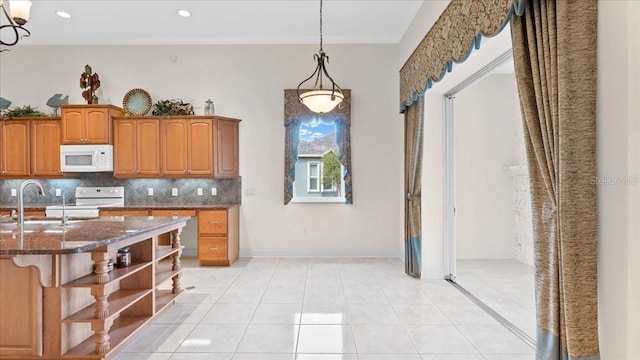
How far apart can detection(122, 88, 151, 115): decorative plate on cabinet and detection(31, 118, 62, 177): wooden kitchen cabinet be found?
1.01 m

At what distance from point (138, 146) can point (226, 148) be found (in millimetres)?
1327

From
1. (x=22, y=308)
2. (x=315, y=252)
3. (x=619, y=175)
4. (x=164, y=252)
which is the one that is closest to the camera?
(x=619, y=175)

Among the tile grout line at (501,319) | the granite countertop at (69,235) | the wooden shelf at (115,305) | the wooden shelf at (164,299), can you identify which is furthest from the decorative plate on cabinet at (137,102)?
the tile grout line at (501,319)

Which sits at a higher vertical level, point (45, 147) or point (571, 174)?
point (45, 147)

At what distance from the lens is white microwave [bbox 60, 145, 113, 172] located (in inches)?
200

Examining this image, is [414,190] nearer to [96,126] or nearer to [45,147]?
[96,126]

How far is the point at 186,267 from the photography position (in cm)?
501

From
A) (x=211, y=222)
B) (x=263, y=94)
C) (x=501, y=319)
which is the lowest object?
(x=501, y=319)

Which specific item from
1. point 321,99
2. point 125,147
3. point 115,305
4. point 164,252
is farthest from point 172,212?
point 321,99

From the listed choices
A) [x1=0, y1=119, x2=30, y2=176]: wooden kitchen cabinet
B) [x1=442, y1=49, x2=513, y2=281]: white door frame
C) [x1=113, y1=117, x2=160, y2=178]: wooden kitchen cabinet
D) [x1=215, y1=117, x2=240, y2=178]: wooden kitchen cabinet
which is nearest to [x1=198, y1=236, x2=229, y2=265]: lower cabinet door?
[x1=215, y1=117, x2=240, y2=178]: wooden kitchen cabinet

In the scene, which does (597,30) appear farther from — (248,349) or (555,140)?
(248,349)

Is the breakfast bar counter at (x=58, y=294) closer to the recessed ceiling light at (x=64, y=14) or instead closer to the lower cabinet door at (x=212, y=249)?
the lower cabinet door at (x=212, y=249)

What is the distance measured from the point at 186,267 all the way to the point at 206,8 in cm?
A: 370

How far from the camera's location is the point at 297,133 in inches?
217
